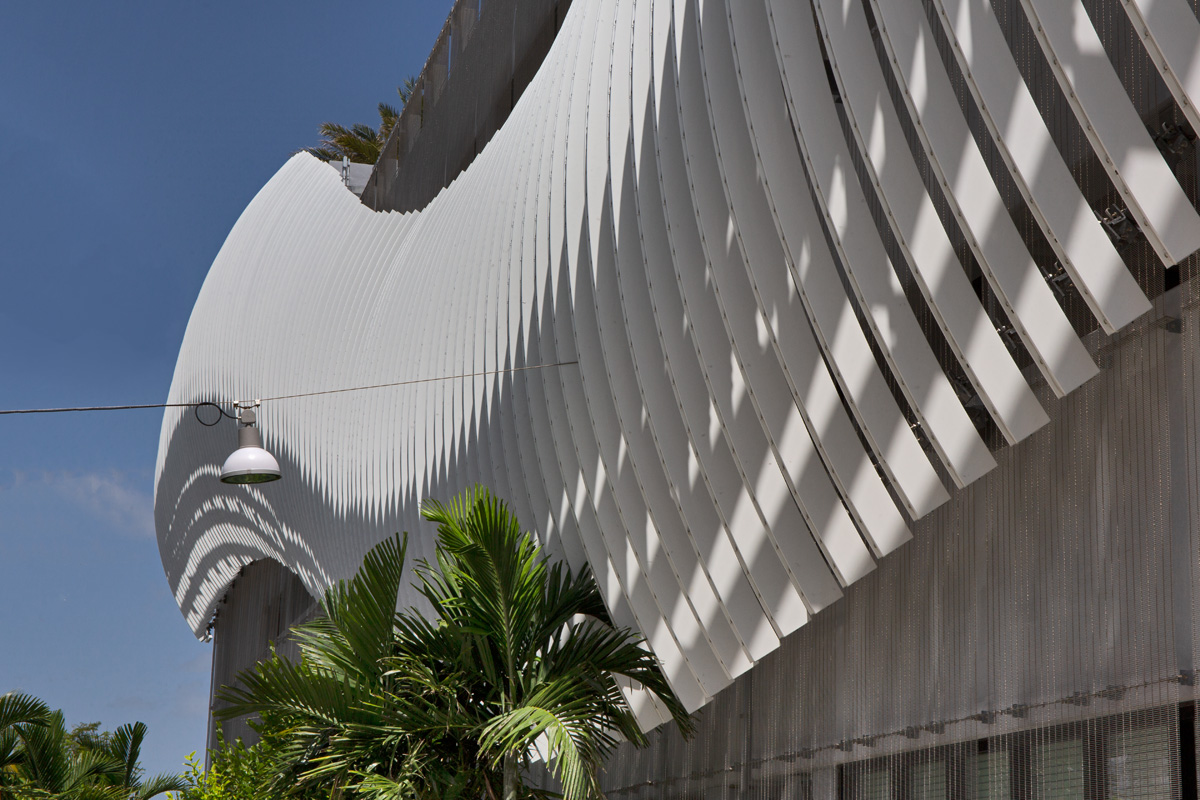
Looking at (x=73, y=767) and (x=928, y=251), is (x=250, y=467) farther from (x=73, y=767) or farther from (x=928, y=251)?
(x=73, y=767)

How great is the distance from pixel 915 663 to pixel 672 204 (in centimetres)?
283

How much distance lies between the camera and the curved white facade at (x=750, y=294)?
486cm

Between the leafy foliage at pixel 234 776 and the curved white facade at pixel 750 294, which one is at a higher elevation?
the curved white facade at pixel 750 294

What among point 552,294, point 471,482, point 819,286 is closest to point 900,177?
point 819,286

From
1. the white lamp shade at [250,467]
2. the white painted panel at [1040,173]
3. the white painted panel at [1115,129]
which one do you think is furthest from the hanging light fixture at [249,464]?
the white painted panel at [1115,129]

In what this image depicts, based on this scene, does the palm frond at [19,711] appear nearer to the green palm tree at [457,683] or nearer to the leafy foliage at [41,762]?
the leafy foliage at [41,762]

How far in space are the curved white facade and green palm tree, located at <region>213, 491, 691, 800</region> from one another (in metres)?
0.44

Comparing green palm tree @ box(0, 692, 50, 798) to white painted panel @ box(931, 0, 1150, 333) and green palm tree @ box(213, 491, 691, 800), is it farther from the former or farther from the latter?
white painted panel @ box(931, 0, 1150, 333)

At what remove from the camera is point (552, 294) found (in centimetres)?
827

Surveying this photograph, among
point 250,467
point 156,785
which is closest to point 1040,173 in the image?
point 250,467

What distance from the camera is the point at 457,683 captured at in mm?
7137

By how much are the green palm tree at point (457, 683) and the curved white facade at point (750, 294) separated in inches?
17.3

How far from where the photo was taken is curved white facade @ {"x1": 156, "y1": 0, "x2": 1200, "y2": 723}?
486cm

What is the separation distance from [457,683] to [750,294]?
2.91m
